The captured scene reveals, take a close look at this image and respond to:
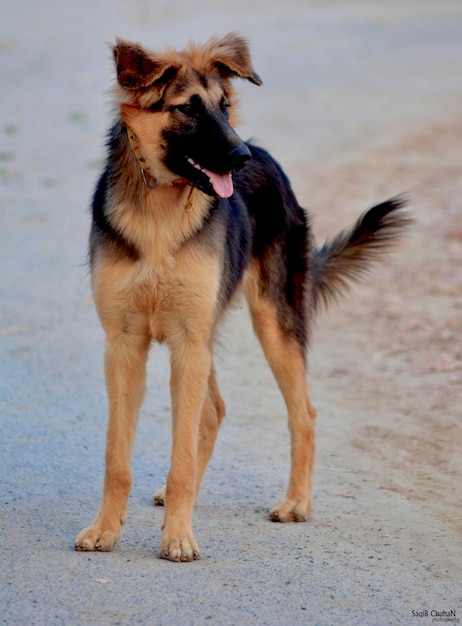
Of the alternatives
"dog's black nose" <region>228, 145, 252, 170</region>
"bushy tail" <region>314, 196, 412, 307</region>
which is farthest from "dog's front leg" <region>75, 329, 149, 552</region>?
"bushy tail" <region>314, 196, 412, 307</region>

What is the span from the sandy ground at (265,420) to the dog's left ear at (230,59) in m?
0.60

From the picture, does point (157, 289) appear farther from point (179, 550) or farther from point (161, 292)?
point (179, 550)

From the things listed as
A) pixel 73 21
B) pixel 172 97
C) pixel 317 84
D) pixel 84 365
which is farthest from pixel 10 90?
pixel 172 97

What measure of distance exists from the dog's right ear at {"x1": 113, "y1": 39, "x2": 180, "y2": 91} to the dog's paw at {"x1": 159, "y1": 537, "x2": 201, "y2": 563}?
82.0 inches

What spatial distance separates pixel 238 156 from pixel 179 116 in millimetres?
375

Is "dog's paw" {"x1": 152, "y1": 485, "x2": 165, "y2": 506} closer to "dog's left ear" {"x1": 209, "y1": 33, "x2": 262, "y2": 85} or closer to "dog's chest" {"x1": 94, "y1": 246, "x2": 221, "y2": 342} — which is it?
"dog's chest" {"x1": 94, "y1": 246, "x2": 221, "y2": 342}

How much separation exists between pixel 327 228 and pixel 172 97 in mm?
7398

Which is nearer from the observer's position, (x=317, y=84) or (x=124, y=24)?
(x=317, y=84)

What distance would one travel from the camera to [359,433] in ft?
23.4

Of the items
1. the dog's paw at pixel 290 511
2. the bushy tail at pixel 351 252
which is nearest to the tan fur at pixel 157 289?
the dog's paw at pixel 290 511

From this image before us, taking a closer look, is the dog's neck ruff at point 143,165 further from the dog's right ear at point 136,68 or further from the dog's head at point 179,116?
the dog's right ear at point 136,68

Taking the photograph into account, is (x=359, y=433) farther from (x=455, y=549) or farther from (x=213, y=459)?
(x=455, y=549)

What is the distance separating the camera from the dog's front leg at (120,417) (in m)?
4.91

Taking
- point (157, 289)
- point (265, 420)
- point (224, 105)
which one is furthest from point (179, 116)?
point (265, 420)
